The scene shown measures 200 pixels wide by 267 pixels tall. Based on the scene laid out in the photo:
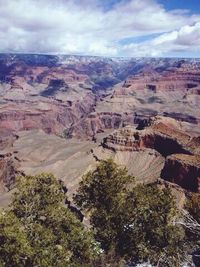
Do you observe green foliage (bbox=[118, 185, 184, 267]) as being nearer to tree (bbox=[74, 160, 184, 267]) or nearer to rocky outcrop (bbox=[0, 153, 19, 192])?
tree (bbox=[74, 160, 184, 267])

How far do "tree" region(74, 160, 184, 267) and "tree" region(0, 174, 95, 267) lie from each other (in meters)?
3.19

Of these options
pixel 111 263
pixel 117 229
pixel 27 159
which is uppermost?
pixel 117 229

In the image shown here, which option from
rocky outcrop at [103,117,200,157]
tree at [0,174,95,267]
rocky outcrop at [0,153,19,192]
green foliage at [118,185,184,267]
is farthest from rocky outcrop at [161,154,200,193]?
tree at [0,174,95,267]

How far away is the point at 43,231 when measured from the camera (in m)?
37.6

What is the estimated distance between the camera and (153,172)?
126 m

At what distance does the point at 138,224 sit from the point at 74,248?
677 centimetres

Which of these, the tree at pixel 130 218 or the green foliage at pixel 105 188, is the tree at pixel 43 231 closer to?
the tree at pixel 130 218

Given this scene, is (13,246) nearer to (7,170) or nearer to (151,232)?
(151,232)

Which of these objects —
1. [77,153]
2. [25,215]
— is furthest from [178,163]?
[25,215]

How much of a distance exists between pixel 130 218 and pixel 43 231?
9365 millimetres

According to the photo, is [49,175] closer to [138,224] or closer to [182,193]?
[138,224]

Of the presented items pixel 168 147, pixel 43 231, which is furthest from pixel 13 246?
pixel 168 147

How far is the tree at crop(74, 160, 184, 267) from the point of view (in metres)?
42.6

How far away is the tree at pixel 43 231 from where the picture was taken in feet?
114
